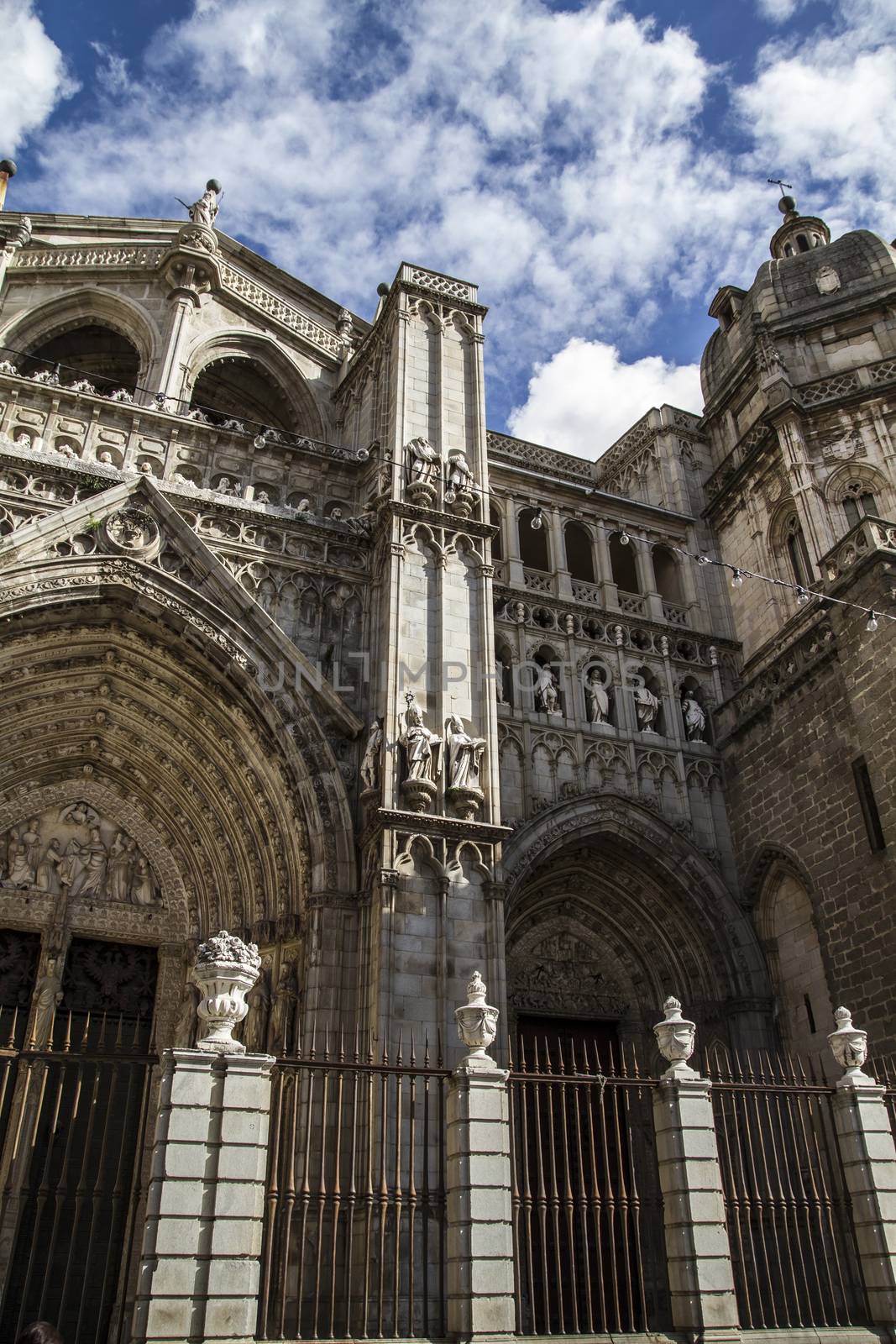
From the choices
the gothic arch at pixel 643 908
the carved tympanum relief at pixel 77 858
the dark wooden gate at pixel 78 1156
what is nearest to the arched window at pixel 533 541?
the gothic arch at pixel 643 908

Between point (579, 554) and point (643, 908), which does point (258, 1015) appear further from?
point (579, 554)

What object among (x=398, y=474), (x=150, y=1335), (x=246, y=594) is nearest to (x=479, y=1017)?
(x=150, y=1335)

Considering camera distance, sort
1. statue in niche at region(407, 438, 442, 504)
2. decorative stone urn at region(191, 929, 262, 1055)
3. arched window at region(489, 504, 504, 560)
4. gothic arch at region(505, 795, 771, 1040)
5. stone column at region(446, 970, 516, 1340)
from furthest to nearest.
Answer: arched window at region(489, 504, 504, 560) < statue in niche at region(407, 438, 442, 504) < gothic arch at region(505, 795, 771, 1040) < decorative stone urn at region(191, 929, 262, 1055) < stone column at region(446, 970, 516, 1340)

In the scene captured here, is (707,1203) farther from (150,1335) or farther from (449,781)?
(449,781)

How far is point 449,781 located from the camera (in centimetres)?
1391

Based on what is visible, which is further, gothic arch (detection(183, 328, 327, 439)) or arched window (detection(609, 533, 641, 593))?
arched window (detection(609, 533, 641, 593))

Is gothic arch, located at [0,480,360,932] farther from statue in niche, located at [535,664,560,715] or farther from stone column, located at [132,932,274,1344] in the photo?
stone column, located at [132,932,274,1344]

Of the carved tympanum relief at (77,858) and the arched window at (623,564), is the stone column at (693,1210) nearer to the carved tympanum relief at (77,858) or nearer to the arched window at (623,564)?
the carved tympanum relief at (77,858)

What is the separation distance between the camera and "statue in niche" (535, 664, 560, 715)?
17.4 metres

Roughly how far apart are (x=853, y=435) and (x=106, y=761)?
1489 cm

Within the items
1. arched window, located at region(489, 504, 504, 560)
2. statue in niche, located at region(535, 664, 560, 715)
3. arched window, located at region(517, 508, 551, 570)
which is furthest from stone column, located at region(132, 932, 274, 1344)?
arched window, located at region(517, 508, 551, 570)

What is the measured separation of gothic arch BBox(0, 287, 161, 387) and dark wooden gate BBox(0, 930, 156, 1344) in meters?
10.6

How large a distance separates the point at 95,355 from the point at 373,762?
38.7 feet

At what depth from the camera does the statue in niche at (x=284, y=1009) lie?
13023 millimetres
